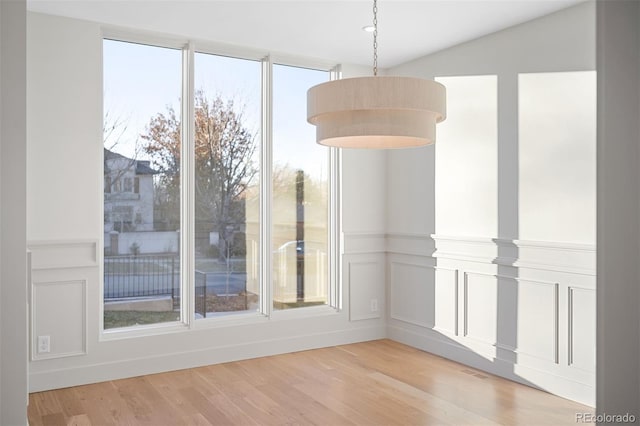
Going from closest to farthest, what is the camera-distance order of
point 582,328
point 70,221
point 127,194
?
point 582,328
point 70,221
point 127,194

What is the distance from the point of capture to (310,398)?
3559 mm

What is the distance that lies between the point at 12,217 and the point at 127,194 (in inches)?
109

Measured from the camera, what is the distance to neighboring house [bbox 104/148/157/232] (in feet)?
13.5

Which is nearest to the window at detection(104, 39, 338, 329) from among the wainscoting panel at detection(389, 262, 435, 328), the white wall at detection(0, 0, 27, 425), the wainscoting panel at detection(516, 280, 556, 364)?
the wainscoting panel at detection(389, 262, 435, 328)

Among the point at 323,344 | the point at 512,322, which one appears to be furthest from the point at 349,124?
the point at 323,344

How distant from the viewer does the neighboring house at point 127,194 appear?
4117mm

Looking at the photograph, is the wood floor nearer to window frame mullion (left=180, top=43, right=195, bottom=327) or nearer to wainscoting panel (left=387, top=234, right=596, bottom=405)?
wainscoting panel (left=387, top=234, right=596, bottom=405)

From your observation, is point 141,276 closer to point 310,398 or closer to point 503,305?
point 310,398

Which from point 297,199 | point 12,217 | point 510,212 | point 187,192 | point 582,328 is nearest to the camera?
point 12,217

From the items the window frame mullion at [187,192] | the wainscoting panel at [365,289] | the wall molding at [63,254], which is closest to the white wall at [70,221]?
the wall molding at [63,254]

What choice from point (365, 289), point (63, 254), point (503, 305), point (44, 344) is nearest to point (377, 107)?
point (503, 305)

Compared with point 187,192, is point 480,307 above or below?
below

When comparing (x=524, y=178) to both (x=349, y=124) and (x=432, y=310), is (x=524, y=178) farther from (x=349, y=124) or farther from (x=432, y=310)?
(x=349, y=124)

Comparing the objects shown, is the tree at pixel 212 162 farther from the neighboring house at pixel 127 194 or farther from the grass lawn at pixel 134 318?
the grass lawn at pixel 134 318
